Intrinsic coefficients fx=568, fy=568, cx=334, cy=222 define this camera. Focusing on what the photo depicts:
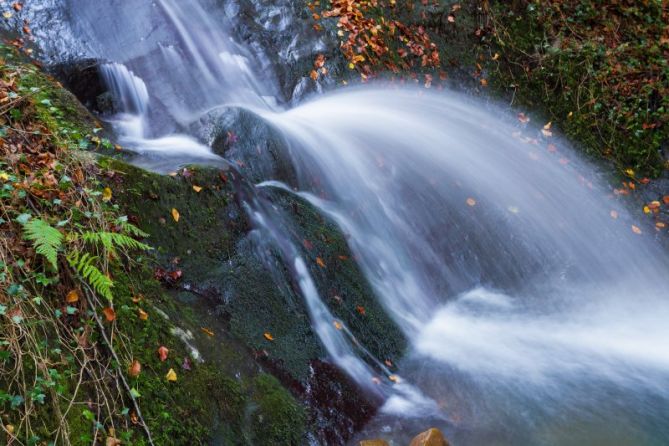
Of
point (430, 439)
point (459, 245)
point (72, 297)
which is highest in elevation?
point (459, 245)

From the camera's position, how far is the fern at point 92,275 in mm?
2934

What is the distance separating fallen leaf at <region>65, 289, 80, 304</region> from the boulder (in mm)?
2314

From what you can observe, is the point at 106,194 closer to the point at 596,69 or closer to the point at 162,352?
the point at 162,352

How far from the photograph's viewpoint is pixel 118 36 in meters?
6.75

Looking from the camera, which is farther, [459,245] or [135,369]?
[459,245]

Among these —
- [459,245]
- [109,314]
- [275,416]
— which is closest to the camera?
[109,314]

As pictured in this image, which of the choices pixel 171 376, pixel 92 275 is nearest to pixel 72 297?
pixel 92 275

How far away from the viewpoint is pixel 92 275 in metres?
2.94

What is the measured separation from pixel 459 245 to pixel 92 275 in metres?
4.62

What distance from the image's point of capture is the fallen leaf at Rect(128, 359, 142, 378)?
3.00m

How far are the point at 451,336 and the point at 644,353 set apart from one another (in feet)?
6.92

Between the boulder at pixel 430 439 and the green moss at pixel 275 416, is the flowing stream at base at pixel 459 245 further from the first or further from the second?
the green moss at pixel 275 416

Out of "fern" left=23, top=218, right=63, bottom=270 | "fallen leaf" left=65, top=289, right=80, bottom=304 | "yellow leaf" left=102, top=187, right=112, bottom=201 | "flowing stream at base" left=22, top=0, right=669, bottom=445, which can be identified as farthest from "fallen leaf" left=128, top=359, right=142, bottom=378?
"flowing stream at base" left=22, top=0, right=669, bottom=445

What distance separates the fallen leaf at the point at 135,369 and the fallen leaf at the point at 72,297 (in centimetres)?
45
